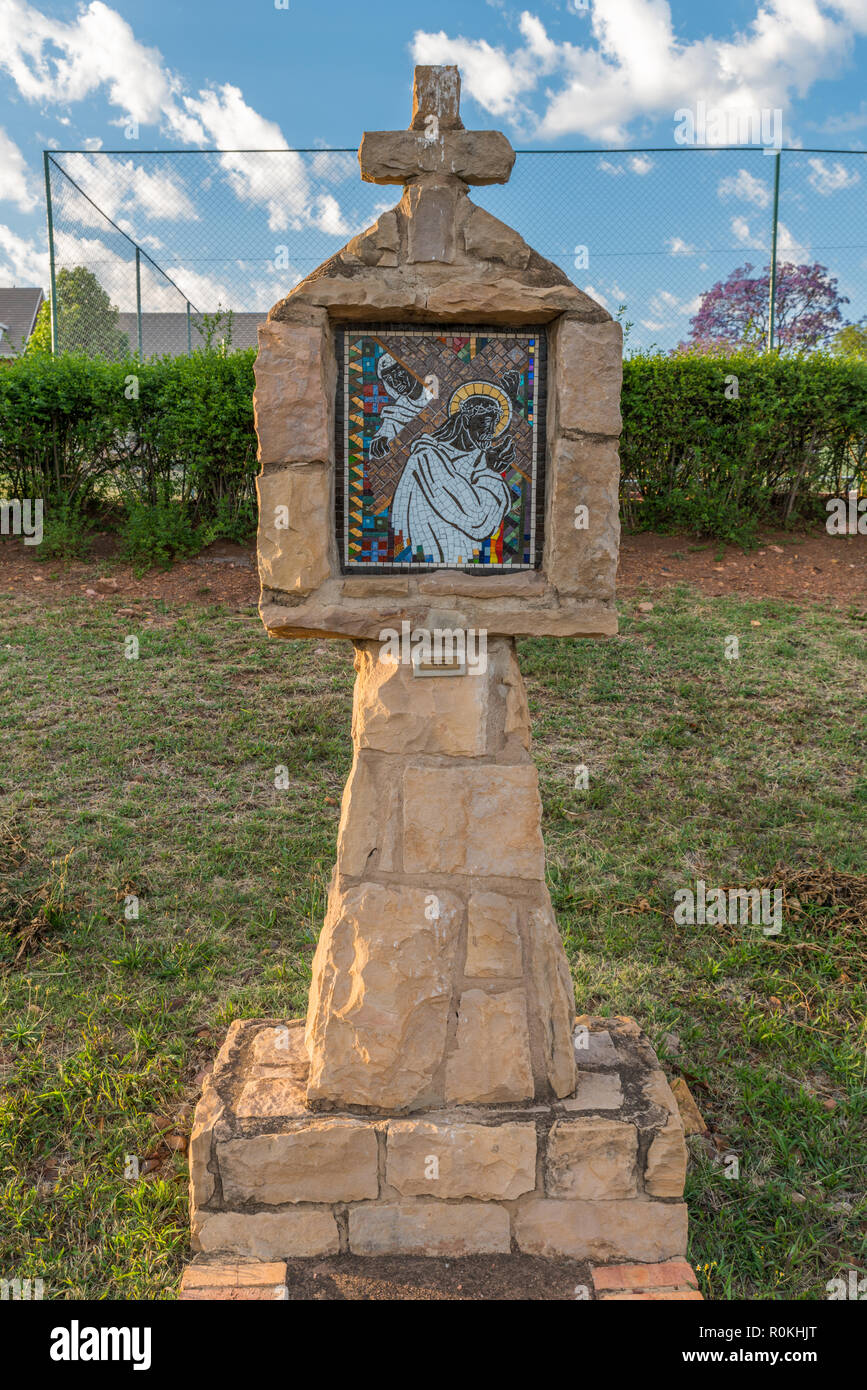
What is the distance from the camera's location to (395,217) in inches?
89.7

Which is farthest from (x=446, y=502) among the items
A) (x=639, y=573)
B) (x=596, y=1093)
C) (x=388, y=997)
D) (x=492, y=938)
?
(x=639, y=573)

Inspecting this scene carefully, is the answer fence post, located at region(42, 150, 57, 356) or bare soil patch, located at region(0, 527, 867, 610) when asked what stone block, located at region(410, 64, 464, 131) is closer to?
bare soil patch, located at region(0, 527, 867, 610)

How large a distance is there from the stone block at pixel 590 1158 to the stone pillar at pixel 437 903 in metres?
0.15

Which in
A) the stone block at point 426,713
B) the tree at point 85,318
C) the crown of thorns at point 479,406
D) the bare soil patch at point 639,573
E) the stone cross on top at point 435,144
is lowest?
the stone block at point 426,713

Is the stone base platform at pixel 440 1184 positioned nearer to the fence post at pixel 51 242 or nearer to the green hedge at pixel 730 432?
the green hedge at pixel 730 432

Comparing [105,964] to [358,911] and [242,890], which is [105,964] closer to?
[242,890]

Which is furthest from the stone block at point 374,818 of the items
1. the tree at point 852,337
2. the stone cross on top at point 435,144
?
the tree at point 852,337

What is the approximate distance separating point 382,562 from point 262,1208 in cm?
166

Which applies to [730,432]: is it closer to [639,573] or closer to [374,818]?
[639,573]

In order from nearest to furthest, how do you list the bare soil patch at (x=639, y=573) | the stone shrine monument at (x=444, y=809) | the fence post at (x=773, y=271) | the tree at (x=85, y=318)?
the stone shrine monument at (x=444, y=809), the bare soil patch at (x=639, y=573), the fence post at (x=773, y=271), the tree at (x=85, y=318)

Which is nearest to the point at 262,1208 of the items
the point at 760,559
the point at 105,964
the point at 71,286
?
the point at 105,964

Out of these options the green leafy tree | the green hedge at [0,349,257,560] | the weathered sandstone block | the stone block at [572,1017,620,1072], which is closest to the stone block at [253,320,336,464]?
the weathered sandstone block

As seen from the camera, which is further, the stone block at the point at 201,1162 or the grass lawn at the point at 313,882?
the grass lawn at the point at 313,882

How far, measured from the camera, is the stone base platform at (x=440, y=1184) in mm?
2385
